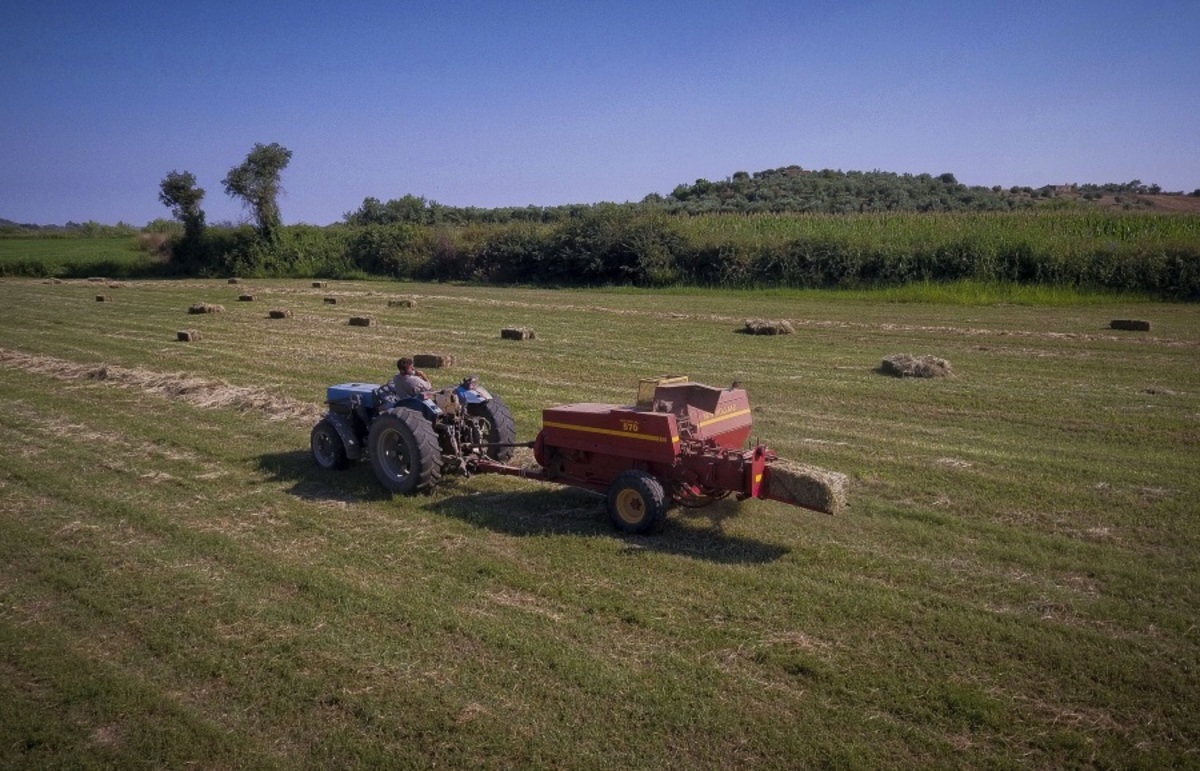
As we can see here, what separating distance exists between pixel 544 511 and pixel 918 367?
8.29m

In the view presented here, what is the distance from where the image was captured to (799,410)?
1155cm

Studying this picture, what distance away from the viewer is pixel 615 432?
7.07 metres

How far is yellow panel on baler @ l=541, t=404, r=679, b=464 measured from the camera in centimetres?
678

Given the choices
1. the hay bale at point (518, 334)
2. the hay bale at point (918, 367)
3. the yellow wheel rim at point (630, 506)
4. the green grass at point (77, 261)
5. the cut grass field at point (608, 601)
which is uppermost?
the green grass at point (77, 261)

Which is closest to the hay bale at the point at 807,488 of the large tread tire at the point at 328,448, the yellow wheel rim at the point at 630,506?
the yellow wheel rim at the point at 630,506

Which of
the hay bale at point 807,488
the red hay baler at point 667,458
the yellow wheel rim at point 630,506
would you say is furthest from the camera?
the yellow wheel rim at point 630,506

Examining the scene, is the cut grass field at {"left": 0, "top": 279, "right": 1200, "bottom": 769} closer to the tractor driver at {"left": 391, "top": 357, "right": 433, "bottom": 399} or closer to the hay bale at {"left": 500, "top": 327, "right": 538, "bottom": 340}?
the tractor driver at {"left": 391, "top": 357, "right": 433, "bottom": 399}

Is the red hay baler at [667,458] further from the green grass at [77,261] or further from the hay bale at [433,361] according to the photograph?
the green grass at [77,261]

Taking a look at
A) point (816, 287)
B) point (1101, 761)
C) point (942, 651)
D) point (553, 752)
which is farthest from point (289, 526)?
point (816, 287)

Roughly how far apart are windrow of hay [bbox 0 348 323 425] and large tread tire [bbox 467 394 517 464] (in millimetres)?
3482

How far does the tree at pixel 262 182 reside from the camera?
50.3m

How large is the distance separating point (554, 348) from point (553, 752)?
1367cm

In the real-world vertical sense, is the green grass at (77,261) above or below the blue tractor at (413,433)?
above

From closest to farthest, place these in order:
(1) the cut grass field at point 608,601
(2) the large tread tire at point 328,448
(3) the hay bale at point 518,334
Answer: (1) the cut grass field at point 608,601 < (2) the large tread tire at point 328,448 < (3) the hay bale at point 518,334
